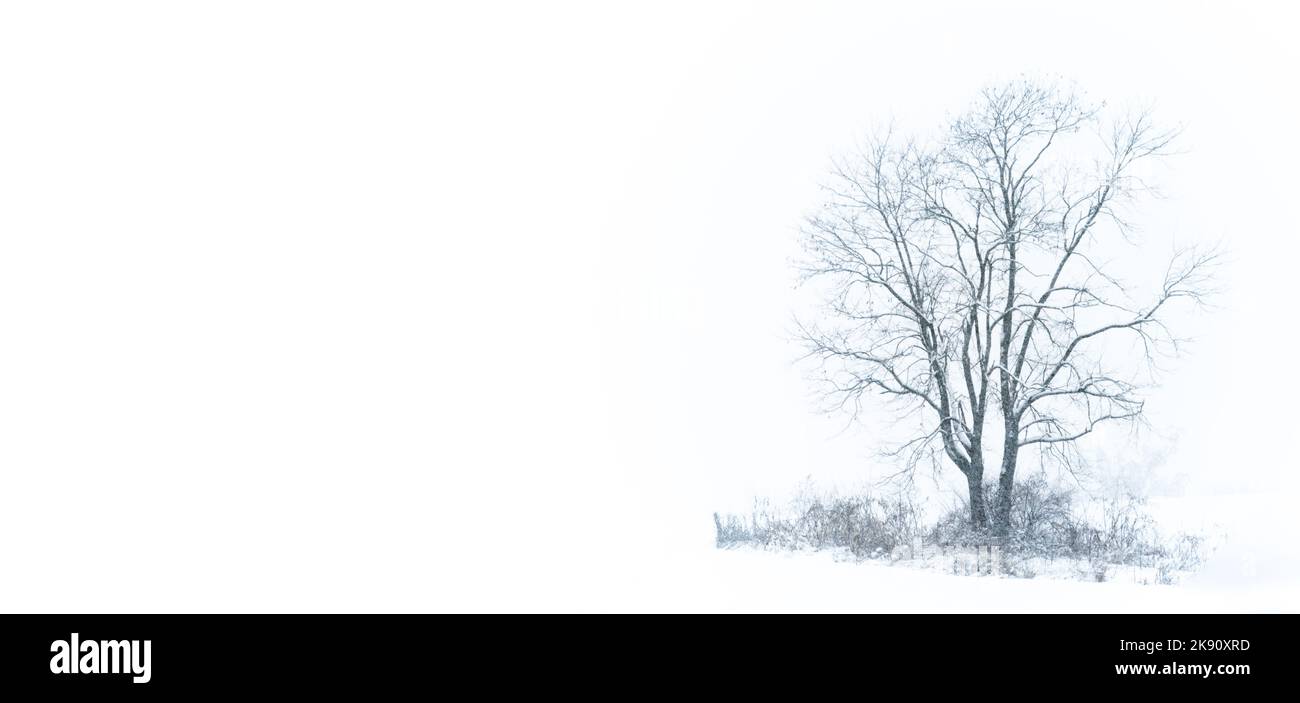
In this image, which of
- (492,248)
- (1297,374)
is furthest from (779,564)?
(492,248)

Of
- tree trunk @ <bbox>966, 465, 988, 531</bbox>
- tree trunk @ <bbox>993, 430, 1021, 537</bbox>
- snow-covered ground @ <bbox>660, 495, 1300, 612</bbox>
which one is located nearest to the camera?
snow-covered ground @ <bbox>660, 495, 1300, 612</bbox>

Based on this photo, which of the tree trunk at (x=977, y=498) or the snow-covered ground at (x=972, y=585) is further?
the tree trunk at (x=977, y=498)

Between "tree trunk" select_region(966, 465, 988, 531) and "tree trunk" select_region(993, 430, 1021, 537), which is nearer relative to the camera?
"tree trunk" select_region(993, 430, 1021, 537)

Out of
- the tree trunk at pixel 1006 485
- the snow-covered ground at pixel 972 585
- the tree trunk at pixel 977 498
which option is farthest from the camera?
the tree trunk at pixel 977 498

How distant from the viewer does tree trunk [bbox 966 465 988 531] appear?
20656mm

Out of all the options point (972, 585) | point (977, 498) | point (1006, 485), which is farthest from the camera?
point (977, 498)

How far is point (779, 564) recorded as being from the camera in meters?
19.1

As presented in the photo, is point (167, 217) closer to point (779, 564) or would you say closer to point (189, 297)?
point (189, 297)

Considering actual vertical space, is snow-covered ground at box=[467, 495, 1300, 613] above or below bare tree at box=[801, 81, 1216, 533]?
below

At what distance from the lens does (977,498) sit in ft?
68.7

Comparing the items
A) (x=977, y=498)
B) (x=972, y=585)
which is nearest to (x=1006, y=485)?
(x=977, y=498)

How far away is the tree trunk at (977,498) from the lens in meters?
20.7

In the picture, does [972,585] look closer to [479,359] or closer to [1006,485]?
[1006,485]

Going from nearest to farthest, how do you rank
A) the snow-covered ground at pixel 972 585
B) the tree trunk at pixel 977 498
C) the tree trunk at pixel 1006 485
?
the snow-covered ground at pixel 972 585, the tree trunk at pixel 1006 485, the tree trunk at pixel 977 498
